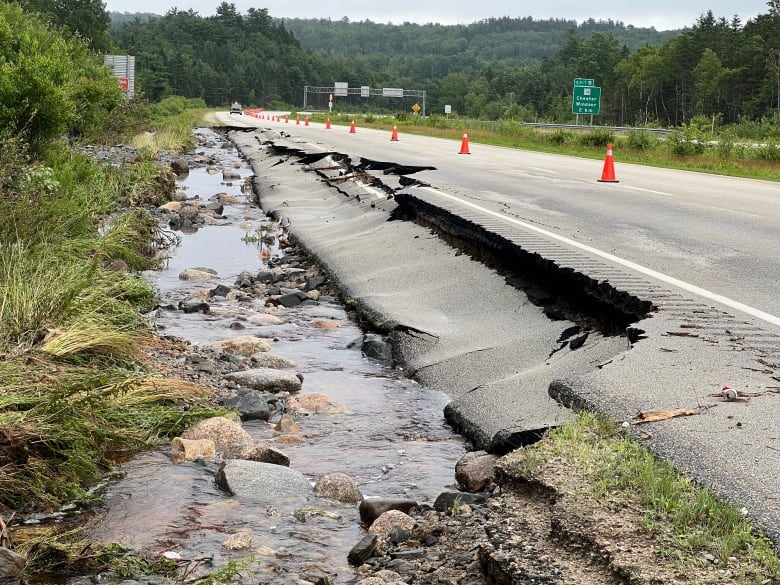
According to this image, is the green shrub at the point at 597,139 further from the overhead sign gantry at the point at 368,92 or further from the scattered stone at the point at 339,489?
the overhead sign gantry at the point at 368,92

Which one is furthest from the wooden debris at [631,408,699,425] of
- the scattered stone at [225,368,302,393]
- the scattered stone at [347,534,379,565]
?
the scattered stone at [225,368,302,393]

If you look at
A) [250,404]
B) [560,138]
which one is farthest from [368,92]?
[250,404]

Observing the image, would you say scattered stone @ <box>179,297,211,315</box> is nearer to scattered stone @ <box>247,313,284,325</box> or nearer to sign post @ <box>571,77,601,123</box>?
scattered stone @ <box>247,313,284,325</box>

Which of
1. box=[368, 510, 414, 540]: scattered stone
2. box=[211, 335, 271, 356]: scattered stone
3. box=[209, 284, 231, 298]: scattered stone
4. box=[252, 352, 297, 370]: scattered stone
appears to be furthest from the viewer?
box=[209, 284, 231, 298]: scattered stone

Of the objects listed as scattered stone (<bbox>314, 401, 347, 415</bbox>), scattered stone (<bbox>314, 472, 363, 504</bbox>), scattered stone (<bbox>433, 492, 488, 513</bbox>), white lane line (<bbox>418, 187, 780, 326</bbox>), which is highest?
white lane line (<bbox>418, 187, 780, 326</bbox>)

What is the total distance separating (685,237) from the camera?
10.1 m

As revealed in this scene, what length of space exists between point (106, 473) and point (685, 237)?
6.82 meters

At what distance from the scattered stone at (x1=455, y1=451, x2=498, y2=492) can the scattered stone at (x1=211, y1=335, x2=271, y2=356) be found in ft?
10.4

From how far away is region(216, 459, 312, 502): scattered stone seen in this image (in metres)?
5.06

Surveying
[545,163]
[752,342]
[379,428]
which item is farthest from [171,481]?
[545,163]

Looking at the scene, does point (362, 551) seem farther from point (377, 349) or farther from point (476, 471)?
point (377, 349)

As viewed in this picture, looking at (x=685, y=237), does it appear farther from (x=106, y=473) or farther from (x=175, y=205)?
(x=175, y=205)

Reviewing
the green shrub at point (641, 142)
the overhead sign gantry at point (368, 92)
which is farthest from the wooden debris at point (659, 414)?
the overhead sign gantry at point (368, 92)

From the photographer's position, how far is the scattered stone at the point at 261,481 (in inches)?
199
